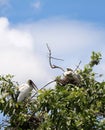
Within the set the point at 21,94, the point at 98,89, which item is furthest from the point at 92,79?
the point at 21,94

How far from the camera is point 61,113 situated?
9383 mm

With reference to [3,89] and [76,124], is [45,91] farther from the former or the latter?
[3,89]

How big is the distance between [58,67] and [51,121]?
217cm

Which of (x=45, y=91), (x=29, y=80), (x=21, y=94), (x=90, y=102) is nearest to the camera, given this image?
(x=45, y=91)

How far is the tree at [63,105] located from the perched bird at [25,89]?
0.46 feet

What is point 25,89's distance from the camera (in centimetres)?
1233

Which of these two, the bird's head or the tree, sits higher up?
the bird's head

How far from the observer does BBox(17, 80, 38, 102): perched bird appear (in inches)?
436

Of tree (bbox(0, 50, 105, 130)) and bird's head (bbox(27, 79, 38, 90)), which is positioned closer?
tree (bbox(0, 50, 105, 130))

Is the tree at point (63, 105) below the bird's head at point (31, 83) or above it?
below

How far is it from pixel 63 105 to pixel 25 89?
9.94 feet

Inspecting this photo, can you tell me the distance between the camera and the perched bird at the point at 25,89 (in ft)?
36.3

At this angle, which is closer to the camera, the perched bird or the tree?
the tree

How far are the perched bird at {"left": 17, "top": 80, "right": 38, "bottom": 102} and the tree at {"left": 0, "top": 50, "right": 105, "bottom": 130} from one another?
14 centimetres
